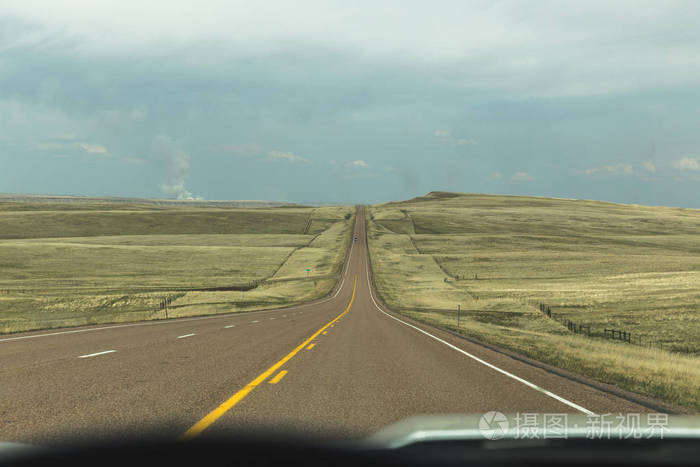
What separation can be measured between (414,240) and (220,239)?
38.8 m

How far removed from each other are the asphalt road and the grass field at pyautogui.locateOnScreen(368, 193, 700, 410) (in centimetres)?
266

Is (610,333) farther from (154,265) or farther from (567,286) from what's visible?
(154,265)

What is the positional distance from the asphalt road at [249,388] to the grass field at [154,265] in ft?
37.0

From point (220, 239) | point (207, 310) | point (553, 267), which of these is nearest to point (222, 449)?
point (207, 310)

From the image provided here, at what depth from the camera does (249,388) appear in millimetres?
7801

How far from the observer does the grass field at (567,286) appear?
14.7m

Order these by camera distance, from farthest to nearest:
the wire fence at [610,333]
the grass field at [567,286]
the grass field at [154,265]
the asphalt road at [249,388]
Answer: the grass field at [154,265] → the wire fence at [610,333] → the grass field at [567,286] → the asphalt road at [249,388]

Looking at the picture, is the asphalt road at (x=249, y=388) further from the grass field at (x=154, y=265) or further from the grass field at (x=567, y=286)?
the grass field at (x=154, y=265)

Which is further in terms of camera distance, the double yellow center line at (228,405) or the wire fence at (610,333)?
the wire fence at (610,333)

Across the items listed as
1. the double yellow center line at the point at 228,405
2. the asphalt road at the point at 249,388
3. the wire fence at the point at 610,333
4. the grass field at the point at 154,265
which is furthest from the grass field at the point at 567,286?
the grass field at the point at 154,265

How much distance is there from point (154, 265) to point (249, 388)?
62472 mm

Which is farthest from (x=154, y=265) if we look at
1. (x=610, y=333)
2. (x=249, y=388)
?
(x=249, y=388)

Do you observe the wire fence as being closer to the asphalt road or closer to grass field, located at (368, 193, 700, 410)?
grass field, located at (368, 193, 700, 410)

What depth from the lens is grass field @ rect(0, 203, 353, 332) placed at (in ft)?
117
